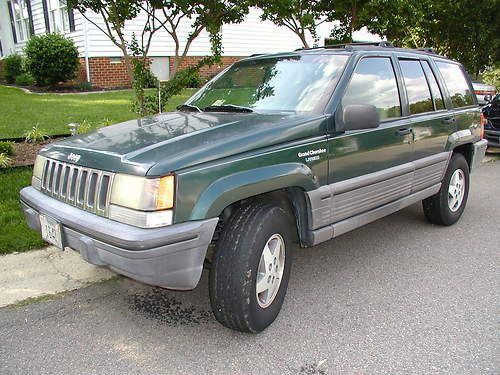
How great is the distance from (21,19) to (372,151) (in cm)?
2066

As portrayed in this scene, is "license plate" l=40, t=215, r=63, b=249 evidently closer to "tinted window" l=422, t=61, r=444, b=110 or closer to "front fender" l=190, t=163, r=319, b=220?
"front fender" l=190, t=163, r=319, b=220

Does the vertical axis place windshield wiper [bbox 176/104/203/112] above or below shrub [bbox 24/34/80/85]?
below

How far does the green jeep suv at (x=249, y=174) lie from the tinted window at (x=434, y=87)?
0.07 metres

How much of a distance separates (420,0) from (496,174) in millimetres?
3608

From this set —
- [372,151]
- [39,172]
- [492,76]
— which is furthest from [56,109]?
[492,76]

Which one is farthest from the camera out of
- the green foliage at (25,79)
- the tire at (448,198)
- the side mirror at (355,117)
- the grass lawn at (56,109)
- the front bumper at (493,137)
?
the green foliage at (25,79)

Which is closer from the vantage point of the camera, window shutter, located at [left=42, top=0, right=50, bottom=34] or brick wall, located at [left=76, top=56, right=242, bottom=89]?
brick wall, located at [left=76, top=56, right=242, bottom=89]

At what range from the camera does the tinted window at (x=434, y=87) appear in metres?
4.72

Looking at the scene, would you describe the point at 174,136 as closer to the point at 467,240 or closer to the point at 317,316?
the point at 317,316

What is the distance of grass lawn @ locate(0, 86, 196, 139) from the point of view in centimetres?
882

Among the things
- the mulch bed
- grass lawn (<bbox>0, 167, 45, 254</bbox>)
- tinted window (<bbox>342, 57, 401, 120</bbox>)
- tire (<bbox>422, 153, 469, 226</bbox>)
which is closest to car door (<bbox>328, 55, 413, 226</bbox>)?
tinted window (<bbox>342, 57, 401, 120</bbox>)

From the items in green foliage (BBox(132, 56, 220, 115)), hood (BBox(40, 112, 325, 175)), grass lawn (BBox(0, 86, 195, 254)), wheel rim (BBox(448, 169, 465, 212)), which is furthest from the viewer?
green foliage (BBox(132, 56, 220, 115))

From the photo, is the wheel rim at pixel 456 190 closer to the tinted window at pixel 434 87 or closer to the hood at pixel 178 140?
the tinted window at pixel 434 87

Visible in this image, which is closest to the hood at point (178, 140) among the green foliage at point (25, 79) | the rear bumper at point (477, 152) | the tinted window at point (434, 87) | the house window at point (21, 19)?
the tinted window at point (434, 87)
